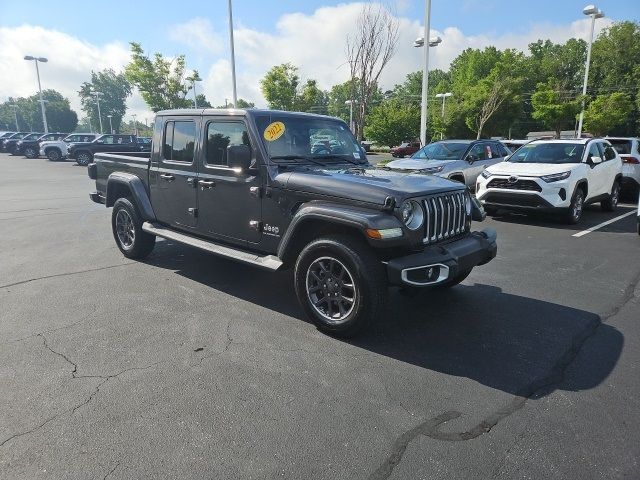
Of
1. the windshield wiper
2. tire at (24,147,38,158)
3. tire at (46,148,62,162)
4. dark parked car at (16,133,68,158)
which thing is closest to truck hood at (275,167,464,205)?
the windshield wiper

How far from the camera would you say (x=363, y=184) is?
3.78 m

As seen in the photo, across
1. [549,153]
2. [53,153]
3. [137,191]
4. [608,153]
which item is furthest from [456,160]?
[53,153]

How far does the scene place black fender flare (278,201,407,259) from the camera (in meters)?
3.53

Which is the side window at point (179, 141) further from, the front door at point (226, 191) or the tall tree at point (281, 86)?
the tall tree at point (281, 86)

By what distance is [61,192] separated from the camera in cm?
1416

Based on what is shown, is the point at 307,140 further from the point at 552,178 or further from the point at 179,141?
the point at 552,178

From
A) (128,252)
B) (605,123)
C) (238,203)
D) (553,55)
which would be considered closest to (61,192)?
(128,252)

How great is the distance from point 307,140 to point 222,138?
94 centimetres

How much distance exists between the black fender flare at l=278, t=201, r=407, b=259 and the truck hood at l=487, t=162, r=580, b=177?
21.0 feet

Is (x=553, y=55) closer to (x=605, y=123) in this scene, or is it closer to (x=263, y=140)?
(x=605, y=123)

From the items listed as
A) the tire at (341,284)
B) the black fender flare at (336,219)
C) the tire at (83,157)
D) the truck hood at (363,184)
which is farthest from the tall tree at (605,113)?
the tire at (341,284)

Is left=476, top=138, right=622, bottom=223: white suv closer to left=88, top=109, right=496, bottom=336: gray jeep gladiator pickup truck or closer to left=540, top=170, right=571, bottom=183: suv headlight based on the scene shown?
left=540, top=170, right=571, bottom=183: suv headlight

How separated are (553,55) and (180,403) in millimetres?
81247

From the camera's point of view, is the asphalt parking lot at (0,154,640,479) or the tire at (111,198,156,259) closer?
the asphalt parking lot at (0,154,640,479)
